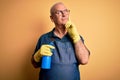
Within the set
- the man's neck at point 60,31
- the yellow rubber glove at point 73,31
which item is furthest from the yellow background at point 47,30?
the yellow rubber glove at point 73,31

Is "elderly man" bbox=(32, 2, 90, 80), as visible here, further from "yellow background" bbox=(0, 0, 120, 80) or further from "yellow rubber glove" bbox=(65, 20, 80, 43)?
"yellow background" bbox=(0, 0, 120, 80)

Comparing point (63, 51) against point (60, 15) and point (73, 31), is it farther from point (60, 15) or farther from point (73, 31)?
point (60, 15)

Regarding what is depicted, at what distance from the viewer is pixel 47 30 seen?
1.51 meters

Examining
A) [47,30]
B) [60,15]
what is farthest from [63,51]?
[47,30]

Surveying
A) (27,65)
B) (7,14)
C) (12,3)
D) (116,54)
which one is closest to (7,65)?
(27,65)

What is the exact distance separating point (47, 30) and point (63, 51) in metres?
0.43

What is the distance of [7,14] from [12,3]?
11 cm

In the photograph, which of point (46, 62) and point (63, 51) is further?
point (63, 51)

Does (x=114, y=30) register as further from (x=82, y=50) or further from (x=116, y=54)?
(x=82, y=50)

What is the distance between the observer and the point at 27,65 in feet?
4.93

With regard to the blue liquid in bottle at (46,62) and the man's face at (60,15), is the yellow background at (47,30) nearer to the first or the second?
the man's face at (60,15)

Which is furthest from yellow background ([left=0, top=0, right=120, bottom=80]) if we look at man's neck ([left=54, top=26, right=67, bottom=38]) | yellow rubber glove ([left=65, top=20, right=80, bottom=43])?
yellow rubber glove ([left=65, top=20, right=80, bottom=43])

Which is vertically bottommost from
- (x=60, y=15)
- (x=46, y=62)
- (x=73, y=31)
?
(x=46, y=62)

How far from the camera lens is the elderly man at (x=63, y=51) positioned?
1.12 m
